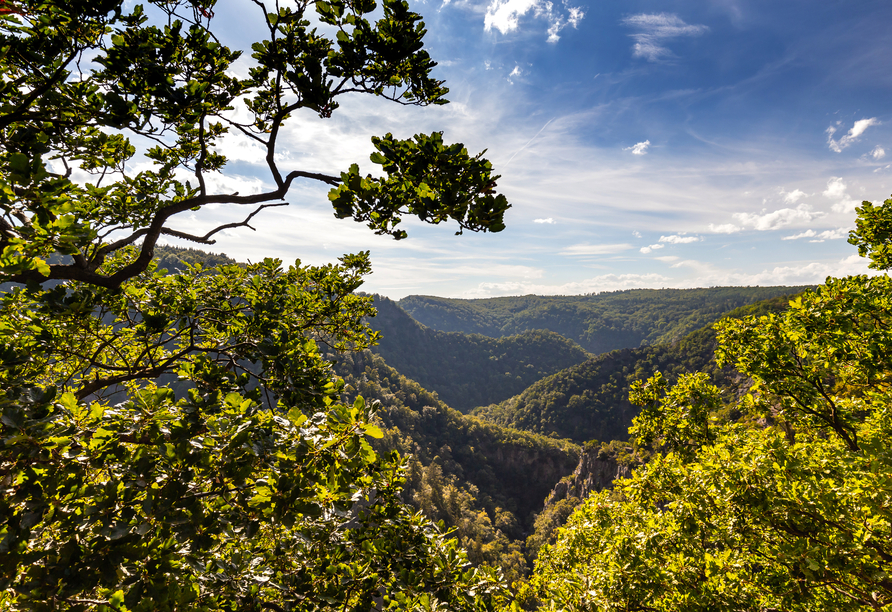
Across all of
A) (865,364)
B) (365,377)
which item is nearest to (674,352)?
(365,377)

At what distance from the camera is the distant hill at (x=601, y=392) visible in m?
152

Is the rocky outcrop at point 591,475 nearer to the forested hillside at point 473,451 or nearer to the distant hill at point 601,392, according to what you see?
the forested hillside at point 473,451

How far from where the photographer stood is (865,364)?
26.5 ft

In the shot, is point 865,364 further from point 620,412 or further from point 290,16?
point 620,412

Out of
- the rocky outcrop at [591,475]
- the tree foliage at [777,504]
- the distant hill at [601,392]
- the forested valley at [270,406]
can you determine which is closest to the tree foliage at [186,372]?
the forested valley at [270,406]

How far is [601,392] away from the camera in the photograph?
17038cm

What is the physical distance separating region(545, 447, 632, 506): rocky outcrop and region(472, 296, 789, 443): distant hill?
50418 mm

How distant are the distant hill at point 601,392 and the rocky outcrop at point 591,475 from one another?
5042 centimetres

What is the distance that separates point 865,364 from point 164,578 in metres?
13.6

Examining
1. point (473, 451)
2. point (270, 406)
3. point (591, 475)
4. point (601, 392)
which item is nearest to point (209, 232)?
point (270, 406)

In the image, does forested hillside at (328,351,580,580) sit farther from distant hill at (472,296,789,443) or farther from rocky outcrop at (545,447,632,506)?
distant hill at (472,296,789,443)

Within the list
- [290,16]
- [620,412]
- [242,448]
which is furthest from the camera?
[620,412]

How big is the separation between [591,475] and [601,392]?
7538 cm

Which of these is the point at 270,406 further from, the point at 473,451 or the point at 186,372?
the point at 473,451
